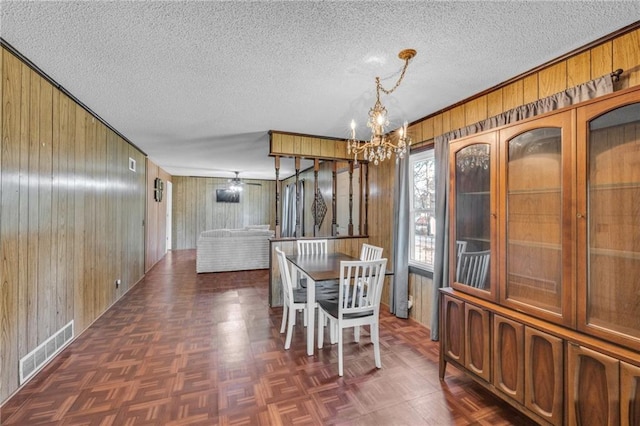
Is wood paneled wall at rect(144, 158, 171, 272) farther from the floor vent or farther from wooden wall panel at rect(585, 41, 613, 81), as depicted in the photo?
wooden wall panel at rect(585, 41, 613, 81)

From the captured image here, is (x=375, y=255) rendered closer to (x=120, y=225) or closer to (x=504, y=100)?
(x=504, y=100)

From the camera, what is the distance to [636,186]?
4.45 feet

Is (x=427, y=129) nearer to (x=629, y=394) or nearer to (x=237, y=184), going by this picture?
(x=629, y=394)

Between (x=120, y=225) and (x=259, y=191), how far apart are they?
20.5 ft

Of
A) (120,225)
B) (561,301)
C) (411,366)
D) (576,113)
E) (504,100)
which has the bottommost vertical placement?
(411,366)

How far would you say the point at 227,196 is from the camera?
9.70 metres

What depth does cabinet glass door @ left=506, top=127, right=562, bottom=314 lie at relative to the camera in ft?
5.37

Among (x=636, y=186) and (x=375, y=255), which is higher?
(x=636, y=186)

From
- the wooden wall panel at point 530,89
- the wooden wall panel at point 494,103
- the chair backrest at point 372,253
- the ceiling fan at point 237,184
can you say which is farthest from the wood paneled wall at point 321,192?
the wooden wall panel at point 530,89

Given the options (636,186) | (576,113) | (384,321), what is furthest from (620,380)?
(384,321)

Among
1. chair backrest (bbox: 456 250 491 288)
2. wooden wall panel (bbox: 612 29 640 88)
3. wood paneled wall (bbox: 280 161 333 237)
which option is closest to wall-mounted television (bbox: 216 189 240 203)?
wood paneled wall (bbox: 280 161 333 237)

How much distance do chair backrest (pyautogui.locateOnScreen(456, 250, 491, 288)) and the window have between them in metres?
1.07

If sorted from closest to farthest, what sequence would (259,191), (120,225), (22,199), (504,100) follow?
1. (22,199)
2. (504,100)
3. (120,225)
4. (259,191)

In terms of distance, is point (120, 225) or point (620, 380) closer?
point (620, 380)
